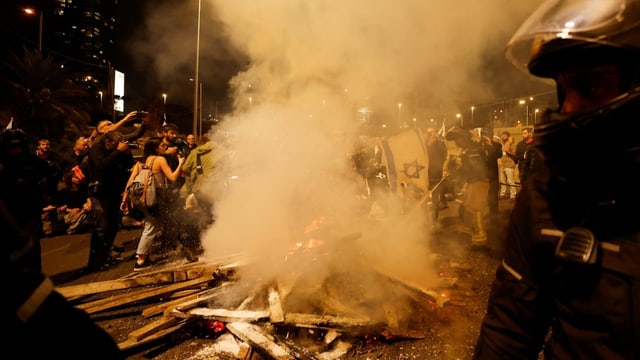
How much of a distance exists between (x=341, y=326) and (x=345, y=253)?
159cm

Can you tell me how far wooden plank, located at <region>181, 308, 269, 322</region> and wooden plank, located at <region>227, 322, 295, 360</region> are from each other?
0.22 feet

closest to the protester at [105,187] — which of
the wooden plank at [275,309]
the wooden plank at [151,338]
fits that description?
the wooden plank at [151,338]

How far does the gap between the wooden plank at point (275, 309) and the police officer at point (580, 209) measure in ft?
7.73

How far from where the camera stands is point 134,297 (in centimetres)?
409

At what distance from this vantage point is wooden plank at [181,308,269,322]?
138 inches

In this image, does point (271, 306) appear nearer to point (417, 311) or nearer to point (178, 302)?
point (178, 302)

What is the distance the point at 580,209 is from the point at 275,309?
3023 mm

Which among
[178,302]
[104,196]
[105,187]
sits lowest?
[178,302]

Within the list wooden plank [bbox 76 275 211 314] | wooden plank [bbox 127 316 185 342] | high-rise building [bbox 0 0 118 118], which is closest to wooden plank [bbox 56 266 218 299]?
wooden plank [bbox 76 275 211 314]

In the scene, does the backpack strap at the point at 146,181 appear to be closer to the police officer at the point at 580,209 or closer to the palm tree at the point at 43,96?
the police officer at the point at 580,209

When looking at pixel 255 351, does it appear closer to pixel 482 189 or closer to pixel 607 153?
pixel 607 153

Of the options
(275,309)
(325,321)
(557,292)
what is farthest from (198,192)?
(557,292)

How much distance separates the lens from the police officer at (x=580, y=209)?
110 centimetres

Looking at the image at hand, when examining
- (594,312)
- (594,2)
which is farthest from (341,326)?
(594,2)
